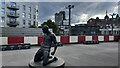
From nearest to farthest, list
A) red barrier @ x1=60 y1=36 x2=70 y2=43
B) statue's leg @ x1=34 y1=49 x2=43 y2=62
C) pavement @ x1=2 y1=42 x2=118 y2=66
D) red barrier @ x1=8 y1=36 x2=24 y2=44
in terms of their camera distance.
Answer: statue's leg @ x1=34 y1=49 x2=43 y2=62 < pavement @ x1=2 y1=42 x2=118 y2=66 < red barrier @ x1=8 y1=36 x2=24 y2=44 < red barrier @ x1=60 y1=36 x2=70 y2=43

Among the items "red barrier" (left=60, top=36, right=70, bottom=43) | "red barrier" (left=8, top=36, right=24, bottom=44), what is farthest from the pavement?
"red barrier" (left=60, top=36, right=70, bottom=43)

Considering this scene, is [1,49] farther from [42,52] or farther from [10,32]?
[10,32]

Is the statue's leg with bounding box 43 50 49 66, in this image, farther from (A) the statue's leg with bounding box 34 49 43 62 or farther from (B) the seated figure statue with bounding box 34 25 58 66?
(A) the statue's leg with bounding box 34 49 43 62

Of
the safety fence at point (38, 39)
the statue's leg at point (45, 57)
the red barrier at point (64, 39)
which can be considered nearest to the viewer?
the statue's leg at point (45, 57)

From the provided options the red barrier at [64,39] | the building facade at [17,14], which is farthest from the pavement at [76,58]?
the building facade at [17,14]

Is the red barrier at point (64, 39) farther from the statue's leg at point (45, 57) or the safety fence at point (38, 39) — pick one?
the statue's leg at point (45, 57)

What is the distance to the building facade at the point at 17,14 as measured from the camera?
40.1 meters

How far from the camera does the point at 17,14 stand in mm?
43938

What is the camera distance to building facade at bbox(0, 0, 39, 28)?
131 ft

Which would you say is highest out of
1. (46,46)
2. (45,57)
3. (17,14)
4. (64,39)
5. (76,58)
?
(17,14)

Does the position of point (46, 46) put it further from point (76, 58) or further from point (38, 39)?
point (38, 39)

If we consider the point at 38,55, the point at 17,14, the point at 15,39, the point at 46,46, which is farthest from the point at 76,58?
the point at 17,14

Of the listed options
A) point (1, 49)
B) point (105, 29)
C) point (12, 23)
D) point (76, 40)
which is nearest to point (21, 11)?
point (12, 23)

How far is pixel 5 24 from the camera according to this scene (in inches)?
1565
